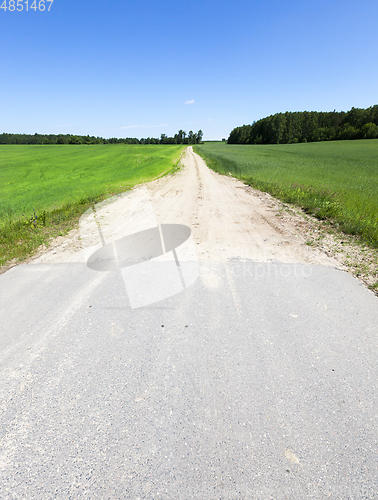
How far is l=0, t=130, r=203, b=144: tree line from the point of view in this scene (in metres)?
98.4

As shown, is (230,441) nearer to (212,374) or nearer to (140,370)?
(212,374)

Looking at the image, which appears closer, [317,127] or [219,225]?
[219,225]

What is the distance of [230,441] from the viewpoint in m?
2.10

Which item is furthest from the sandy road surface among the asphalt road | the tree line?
the tree line

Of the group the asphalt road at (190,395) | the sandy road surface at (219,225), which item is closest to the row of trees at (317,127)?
the sandy road surface at (219,225)

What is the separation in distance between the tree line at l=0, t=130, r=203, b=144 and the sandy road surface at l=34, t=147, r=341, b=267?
10775 centimetres

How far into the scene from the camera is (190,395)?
2.48 m

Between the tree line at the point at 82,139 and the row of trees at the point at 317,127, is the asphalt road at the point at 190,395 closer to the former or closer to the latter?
the row of trees at the point at 317,127

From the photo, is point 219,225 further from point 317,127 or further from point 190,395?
point 317,127

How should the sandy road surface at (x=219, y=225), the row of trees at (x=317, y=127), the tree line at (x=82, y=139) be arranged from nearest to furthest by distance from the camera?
the sandy road surface at (x=219, y=225) → the row of trees at (x=317, y=127) → the tree line at (x=82, y=139)

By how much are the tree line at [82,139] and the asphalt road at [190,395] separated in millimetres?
115274

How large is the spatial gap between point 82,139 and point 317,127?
4063 inches

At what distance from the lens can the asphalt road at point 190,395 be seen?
73.7 inches

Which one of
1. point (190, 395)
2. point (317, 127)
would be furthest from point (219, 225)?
point (317, 127)
